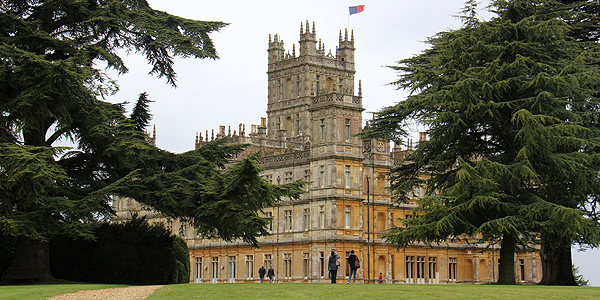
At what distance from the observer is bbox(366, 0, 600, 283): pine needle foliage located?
1117 inches

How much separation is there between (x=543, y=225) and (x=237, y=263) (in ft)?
110

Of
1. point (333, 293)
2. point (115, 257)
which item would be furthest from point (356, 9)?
point (333, 293)

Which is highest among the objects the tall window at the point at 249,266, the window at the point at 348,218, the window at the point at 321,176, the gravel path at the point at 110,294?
the window at the point at 321,176

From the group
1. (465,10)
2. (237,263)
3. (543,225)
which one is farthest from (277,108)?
(543,225)

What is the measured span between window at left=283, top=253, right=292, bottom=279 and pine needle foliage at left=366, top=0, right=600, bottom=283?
23.5 m

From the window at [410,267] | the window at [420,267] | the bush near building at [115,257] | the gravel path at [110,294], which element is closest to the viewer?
the gravel path at [110,294]

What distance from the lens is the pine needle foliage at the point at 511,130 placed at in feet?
93.1

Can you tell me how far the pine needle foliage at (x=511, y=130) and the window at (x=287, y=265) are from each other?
2347cm

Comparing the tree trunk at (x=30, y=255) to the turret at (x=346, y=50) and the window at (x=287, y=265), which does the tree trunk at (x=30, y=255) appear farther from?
the turret at (x=346, y=50)

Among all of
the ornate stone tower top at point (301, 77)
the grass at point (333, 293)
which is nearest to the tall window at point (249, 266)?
the ornate stone tower top at point (301, 77)

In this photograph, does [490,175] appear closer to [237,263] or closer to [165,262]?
A: [165,262]

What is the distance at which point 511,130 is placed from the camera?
3000 centimetres

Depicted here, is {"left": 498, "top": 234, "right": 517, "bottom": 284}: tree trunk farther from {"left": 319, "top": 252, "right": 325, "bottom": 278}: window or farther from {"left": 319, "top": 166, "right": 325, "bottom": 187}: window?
{"left": 319, "top": 166, "right": 325, "bottom": 187}: window

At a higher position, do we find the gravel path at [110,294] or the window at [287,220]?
the window at [287,220]
